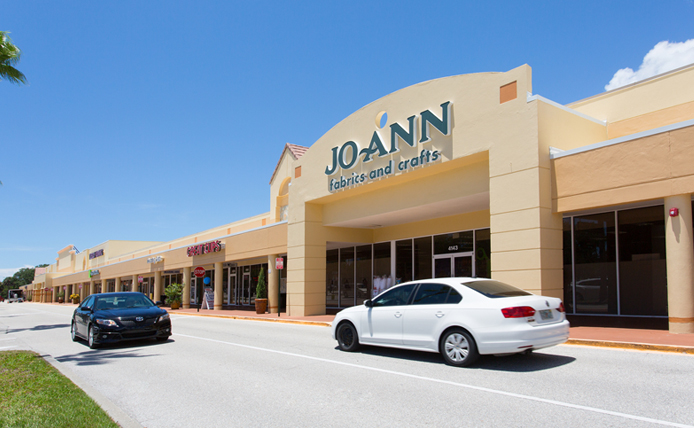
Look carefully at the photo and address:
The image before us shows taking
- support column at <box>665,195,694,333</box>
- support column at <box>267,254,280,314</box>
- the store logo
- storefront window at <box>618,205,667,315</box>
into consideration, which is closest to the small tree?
support column at <box>267,254,280,314</box>

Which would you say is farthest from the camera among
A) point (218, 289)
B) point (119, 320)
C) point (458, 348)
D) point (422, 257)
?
point (218, 289)

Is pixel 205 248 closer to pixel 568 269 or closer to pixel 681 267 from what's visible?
pixel 568 269

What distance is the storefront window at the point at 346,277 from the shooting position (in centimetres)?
2573

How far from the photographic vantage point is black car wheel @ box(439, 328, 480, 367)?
8.23 m

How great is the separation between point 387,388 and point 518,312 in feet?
7.91

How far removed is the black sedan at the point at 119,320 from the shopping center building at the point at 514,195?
8.52 m

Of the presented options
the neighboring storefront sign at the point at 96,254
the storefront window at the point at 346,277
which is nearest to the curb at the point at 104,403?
the storefront window at the point at 346,277

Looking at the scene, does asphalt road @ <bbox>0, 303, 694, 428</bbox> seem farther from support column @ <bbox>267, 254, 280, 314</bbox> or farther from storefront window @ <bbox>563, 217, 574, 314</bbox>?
support column @ <bbox>267, 254, 280, 314</bbox>

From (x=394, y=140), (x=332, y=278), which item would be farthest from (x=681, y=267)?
(x=332, y=278)

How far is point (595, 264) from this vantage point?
16234 millimetres

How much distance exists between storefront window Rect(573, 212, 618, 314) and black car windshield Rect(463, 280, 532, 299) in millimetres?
8647

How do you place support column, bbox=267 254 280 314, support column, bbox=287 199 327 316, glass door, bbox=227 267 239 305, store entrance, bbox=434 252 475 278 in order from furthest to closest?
glass door, bbox=227 267 239 305 → support column, bbox=267 254 280 314 → support column, bbox=287 199 327 316 → store entrance, bbox=434 252 475 278

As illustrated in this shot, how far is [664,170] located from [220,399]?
412 inches

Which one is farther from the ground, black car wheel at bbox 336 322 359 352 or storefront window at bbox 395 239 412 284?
storefront window at bbox 395 239 412 284
